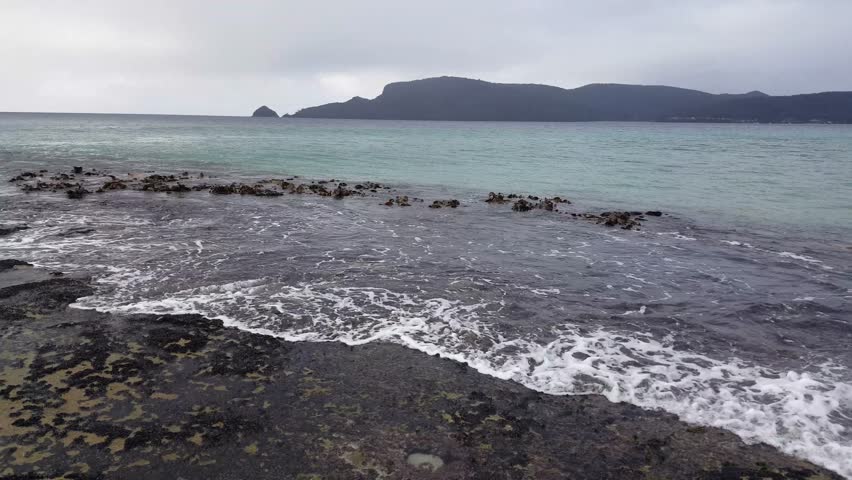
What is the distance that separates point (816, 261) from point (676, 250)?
5126 mm

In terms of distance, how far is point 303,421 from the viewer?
8539mm

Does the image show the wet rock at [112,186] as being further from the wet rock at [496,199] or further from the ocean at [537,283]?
the wet rock at [496,199]

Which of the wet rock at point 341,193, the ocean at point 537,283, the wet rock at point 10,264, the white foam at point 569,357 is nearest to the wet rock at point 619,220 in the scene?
the ocean at point 537,283

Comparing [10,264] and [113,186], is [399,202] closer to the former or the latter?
Answer: [10,264]

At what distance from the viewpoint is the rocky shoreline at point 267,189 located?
1164 inches

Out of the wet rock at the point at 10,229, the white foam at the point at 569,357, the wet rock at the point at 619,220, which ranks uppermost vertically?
the wet rock at the point at 10,229

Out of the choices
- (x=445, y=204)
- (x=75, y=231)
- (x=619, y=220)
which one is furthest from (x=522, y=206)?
(x=75, y=231)

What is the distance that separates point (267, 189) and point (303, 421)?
29514 mm

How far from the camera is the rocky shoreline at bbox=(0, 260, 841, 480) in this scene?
7.52 meters

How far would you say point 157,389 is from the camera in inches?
366

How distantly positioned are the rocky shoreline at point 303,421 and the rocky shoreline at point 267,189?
18712 mm

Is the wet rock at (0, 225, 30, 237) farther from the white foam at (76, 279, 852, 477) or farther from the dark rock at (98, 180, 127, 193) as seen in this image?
the dark rock at (98, 180, 127, 193)

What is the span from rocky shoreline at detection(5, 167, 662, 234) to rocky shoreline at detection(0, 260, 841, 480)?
61.4ft

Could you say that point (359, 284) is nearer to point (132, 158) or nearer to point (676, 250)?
point (676, 250)
